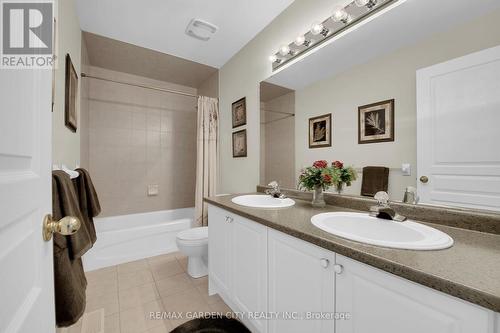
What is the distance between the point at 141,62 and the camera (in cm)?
254

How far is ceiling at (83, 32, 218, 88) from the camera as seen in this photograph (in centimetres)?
219

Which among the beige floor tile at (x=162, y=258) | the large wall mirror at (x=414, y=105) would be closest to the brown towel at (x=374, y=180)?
the large wall mirror at (x=414, y=105)

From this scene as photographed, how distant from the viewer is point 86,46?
7.25ft

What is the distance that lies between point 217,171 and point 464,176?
7.57 feet

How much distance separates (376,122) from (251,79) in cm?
137

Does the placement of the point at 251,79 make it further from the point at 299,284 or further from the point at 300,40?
the point at 299,284

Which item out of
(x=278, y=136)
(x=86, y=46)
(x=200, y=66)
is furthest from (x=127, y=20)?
(x=278, y=136)

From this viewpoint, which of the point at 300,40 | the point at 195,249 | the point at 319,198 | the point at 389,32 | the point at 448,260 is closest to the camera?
the point at 448,260

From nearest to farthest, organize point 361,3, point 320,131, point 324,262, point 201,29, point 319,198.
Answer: point 324,262 → point 361,3 → point 319,198 → point 320,131 → point 201,29

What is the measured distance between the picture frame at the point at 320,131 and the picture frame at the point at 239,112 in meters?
0.90

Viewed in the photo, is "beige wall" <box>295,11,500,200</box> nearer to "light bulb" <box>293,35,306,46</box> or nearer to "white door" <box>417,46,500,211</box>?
"white door" <box>417,46,500,211</box>

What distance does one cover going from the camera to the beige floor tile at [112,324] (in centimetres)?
129

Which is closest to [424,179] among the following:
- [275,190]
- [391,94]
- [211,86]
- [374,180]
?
[374,180]

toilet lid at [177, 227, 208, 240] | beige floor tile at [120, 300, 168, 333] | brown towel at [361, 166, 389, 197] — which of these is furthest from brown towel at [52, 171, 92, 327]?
brown towel at [361, 166, 389, 197]
